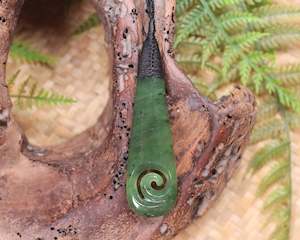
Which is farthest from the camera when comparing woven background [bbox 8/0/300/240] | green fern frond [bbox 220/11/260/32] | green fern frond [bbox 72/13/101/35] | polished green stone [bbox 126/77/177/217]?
green fern frond [bbox 72/13/101/35]

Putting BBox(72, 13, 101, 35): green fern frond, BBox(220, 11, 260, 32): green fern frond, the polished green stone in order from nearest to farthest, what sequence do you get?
the polished green stone, BBox(220, 11, 260, 32): green fern frond, BBox(72, 13, 101, 35): green fern frond

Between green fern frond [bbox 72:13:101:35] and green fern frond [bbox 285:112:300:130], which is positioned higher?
green fern frond [bbox 72:13:101:35]

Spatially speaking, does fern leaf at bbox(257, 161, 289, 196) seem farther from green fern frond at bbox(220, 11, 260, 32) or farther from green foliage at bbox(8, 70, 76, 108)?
green foliage at bbox(8, 70, 76, 108)

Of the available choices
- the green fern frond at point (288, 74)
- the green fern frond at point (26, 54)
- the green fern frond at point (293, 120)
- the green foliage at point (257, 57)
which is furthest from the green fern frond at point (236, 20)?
the green fern frond at point (26, 54)

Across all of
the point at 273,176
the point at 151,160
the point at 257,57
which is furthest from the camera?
the point at 257,57

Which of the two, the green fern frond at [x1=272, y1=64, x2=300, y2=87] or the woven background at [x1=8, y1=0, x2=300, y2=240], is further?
the green fern frond at [x1=272, y1=64, x2=300, y2=87]

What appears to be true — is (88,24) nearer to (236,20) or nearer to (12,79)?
(12,79)

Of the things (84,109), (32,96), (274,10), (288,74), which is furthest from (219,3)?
(32,96)

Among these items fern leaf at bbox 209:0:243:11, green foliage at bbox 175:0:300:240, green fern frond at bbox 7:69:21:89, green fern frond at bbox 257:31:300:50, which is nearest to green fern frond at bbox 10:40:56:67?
green fern frond at bbox 7:69:21:89

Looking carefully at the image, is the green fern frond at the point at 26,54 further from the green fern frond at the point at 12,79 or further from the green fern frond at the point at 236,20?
the green fern frond at the point at 236,20
